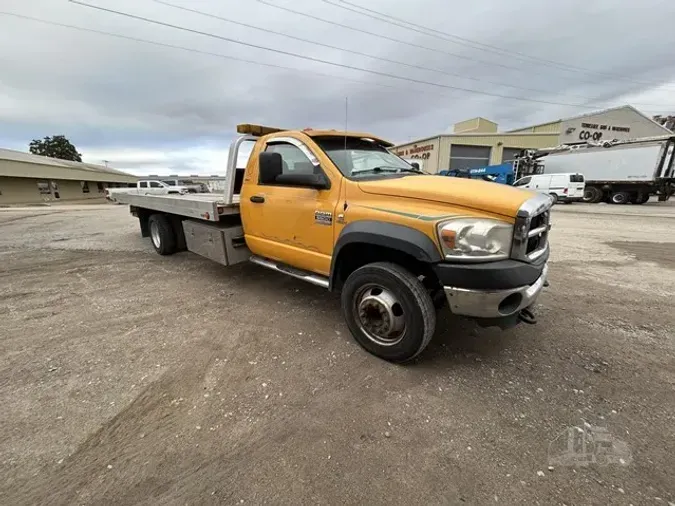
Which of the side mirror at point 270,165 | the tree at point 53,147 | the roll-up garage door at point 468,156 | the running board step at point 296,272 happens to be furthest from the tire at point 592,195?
the tree at point 53,147

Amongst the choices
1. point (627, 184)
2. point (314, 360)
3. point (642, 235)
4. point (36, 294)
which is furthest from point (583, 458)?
point (627, 184)

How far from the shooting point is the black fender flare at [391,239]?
2.28 m

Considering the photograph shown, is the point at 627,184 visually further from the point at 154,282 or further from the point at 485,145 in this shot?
the point at 154,282

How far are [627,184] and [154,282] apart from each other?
25738 millimetres

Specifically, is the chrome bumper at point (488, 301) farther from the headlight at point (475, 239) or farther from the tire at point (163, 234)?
the tire at point (163, 234)

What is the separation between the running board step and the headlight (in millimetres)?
1309

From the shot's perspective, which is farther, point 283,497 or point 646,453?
point 646,453

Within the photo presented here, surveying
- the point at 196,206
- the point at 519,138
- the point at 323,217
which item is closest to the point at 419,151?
the point at 519,138

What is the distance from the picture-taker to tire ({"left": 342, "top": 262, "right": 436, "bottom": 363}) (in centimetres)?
240

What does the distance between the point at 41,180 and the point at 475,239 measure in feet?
151

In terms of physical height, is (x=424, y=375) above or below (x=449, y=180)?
below

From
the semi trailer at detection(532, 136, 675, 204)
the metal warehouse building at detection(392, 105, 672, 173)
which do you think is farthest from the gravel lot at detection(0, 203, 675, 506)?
the metal warehouse building at detection(392, 105, 672, 173)

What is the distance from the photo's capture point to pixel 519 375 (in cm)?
253

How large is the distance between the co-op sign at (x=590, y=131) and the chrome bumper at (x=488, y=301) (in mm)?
39281
